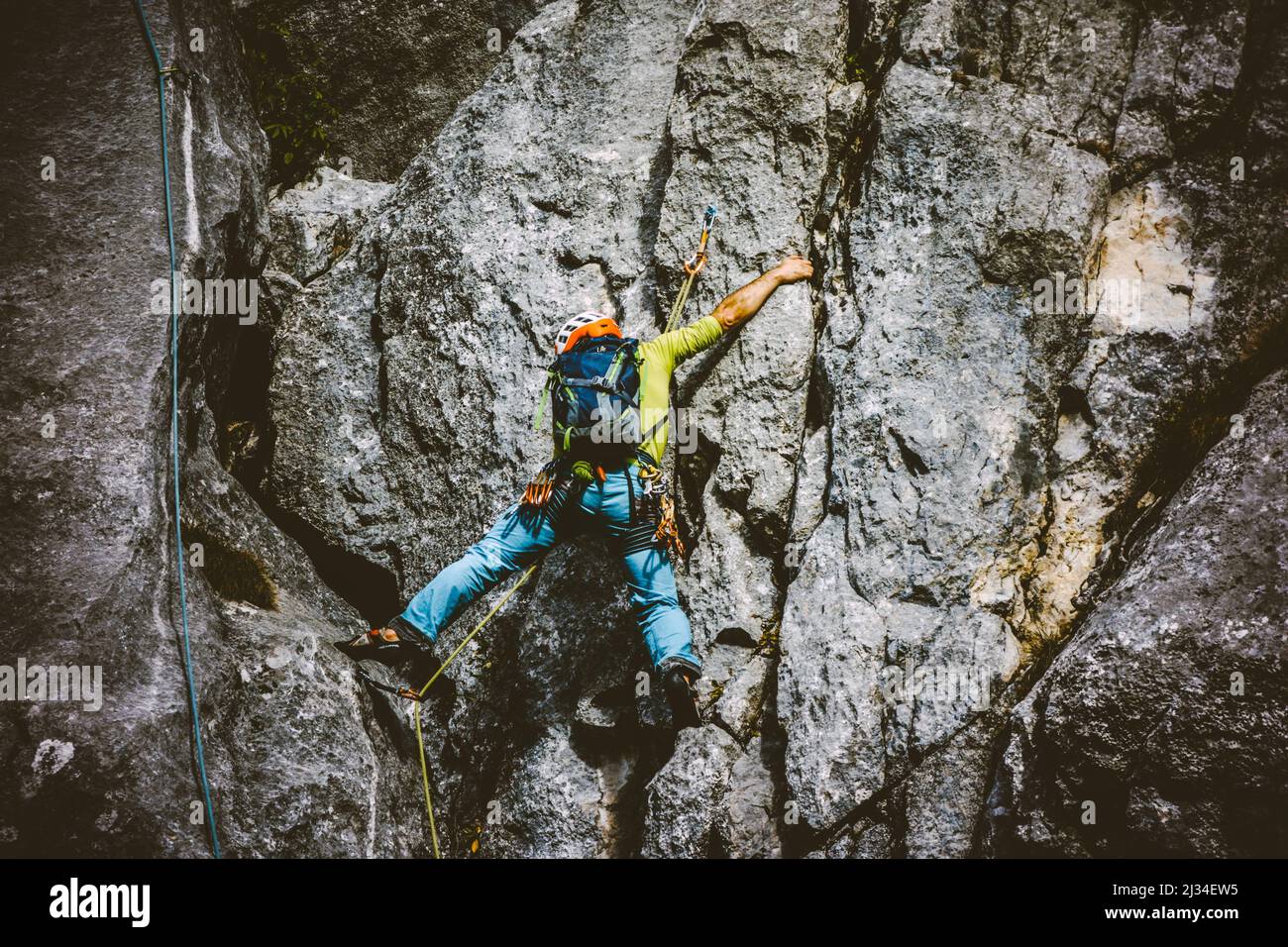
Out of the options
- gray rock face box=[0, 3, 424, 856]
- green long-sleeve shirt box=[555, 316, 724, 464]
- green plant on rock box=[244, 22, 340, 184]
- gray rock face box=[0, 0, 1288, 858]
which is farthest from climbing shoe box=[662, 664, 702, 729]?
green plant on rock box=[244, 22, 340, 184]

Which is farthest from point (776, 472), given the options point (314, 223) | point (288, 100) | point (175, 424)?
point (288, 100)

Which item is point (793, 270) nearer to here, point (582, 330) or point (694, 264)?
point (694, 264)

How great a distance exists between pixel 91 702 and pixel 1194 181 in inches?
336

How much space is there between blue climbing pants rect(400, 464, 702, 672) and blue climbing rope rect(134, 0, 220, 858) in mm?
1504

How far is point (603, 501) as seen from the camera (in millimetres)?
7359

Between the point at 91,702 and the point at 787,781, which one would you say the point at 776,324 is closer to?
the point at 787,781

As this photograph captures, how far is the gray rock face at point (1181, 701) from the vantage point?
18.5ft

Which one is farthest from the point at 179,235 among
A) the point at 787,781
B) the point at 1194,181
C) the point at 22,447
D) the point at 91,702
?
the point at 1194,181

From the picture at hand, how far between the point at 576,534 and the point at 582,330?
60.7 inches

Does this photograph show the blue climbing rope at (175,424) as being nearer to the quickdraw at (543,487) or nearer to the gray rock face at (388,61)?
the gray rock face at (388,61)

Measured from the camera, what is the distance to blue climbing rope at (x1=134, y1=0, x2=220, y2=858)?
6.68 metres

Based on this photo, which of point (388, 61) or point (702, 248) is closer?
point (702, 248)

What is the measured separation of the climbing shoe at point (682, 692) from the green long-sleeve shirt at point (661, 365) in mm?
1600

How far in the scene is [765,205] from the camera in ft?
26.9
